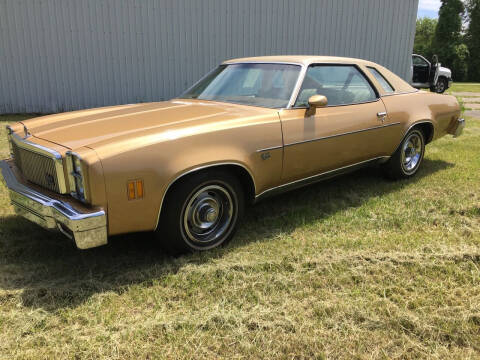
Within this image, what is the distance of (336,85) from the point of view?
4.02 meters

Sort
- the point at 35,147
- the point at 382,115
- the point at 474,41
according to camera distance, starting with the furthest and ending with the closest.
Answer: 1. the point at 474,41
2. the point at 382,115
3. the point at 35,147

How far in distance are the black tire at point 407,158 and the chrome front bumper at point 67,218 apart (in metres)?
3.43

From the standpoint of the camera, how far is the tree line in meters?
32.8

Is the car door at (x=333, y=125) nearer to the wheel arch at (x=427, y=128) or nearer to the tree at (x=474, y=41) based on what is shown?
the wheel arch at (x=427, y=128)

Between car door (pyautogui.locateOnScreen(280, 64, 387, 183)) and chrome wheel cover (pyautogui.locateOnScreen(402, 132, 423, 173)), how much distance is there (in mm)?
685

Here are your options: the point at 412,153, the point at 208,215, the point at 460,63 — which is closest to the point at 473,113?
the point at 412,153

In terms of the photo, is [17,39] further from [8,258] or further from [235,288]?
[235,288]

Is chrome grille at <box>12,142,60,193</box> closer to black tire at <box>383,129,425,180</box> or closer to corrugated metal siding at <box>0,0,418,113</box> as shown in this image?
black tire at <box>383,129,425,180</box>

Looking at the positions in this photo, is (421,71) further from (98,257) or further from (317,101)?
(98,257)

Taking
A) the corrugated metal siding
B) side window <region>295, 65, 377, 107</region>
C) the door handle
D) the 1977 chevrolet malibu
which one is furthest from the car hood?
the corrugated metal siding

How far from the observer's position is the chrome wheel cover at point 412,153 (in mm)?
4851

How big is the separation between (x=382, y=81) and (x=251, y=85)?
1639 mm

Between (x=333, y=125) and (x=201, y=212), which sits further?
(x=333, y=125)

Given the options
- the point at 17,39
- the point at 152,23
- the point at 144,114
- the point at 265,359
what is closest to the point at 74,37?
the point at 17,39
